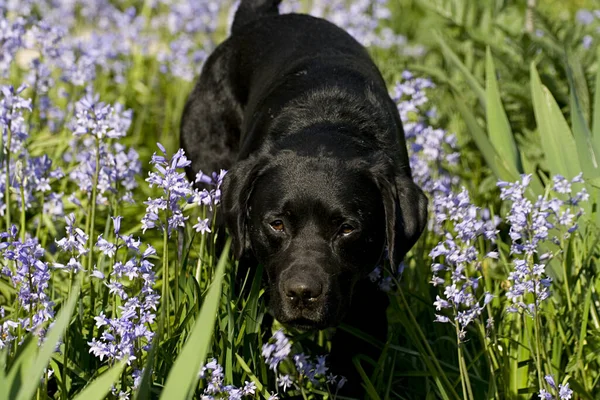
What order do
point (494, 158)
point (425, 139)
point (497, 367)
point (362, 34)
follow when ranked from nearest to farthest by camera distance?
point (497, 367), point (494, 158), point (425, 139), point (362, 34)

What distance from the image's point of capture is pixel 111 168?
12.4ft

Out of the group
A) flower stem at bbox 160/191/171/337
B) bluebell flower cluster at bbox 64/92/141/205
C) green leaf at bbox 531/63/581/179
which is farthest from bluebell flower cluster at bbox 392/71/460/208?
flower stem at bbox 160/191/171/337

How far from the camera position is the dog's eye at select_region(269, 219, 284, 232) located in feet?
10.9

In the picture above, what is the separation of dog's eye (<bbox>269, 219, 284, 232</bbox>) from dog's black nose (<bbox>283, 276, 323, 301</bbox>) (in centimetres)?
29

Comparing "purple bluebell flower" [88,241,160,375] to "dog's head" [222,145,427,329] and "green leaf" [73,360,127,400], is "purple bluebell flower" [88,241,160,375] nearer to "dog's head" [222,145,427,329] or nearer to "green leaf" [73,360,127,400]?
"green leaf" [73,360,127,400]

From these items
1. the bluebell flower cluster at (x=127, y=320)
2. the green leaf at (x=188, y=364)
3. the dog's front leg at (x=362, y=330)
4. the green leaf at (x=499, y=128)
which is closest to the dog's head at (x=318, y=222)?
the dog's front leg at (x=362, y=330)

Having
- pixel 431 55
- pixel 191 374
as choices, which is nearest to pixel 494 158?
pixel 191 374

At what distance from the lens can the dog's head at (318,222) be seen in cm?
315

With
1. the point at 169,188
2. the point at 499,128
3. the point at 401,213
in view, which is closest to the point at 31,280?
the point at 169,188

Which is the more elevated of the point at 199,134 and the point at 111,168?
the point at 199,134

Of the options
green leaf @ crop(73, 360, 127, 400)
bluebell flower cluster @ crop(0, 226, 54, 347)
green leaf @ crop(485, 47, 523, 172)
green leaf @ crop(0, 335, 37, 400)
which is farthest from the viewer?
green leaf @ crop(485, 47, 523, 172)

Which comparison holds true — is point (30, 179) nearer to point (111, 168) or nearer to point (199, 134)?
point (111, 168)

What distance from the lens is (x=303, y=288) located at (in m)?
3.07

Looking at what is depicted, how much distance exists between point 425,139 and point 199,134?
1.15 meters
